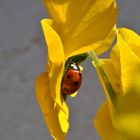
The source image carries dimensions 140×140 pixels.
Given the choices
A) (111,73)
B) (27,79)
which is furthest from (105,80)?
(27,79)

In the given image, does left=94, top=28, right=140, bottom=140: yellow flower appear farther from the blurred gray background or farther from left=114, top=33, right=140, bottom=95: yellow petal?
the blurred gray background

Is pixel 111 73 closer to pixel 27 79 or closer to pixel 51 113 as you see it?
pixel 51 113

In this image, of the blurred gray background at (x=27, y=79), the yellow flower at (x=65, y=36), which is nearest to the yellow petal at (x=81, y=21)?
the yellow flower at (x=65, y=36)

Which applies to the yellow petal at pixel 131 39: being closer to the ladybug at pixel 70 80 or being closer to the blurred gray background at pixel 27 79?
the ladybug at pixel 70 80

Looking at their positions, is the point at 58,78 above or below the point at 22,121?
below

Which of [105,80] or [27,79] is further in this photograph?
[27,79]

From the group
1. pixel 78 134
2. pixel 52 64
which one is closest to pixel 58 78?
pixel 52 64

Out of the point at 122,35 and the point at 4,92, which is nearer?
the point at 122,35

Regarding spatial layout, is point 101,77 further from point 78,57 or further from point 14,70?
point 14,70
